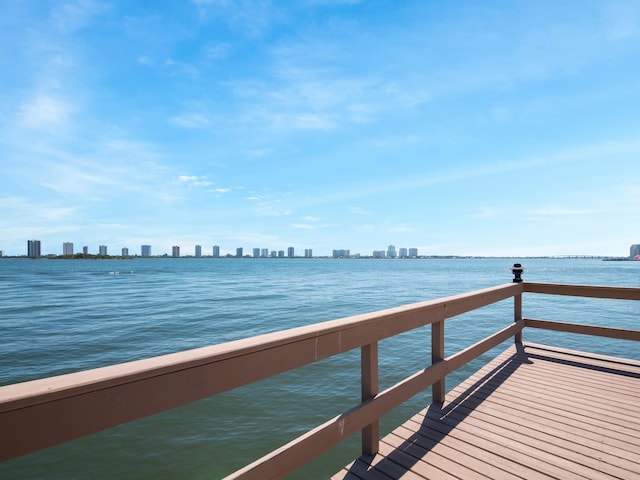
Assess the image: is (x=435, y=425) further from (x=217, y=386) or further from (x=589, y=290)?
(x=589, y=290)


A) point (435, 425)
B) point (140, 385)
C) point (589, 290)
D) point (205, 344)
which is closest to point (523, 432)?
point (435, 425)

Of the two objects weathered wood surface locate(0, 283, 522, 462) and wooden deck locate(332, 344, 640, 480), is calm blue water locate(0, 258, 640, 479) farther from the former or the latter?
weathered wood surface locate(0, 283, 522, 462)

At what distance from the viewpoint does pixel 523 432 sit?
2936 mm

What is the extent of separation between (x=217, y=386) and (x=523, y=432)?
2.83 meters

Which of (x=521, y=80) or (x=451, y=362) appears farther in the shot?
(x=521, y=80)

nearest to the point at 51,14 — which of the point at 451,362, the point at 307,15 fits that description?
the point at 307,15

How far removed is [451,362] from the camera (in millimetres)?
3365

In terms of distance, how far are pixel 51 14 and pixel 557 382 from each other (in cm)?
986

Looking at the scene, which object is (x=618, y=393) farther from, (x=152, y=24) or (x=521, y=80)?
(x=152, y=24)

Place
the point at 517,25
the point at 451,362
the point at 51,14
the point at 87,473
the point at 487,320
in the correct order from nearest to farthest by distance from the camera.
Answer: the point at 451,362
the point at 87,473
the point at 51,14
the point at 517,25
the point at 487,320

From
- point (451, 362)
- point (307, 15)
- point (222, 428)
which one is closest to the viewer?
point (451, 362)

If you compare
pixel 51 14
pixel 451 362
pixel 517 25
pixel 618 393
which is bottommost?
pixel 618 393

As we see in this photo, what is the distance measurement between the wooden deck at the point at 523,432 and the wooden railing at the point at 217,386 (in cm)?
37

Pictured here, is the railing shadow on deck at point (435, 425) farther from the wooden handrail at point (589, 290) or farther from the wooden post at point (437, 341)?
the wooden handrail at point (589, 290)
